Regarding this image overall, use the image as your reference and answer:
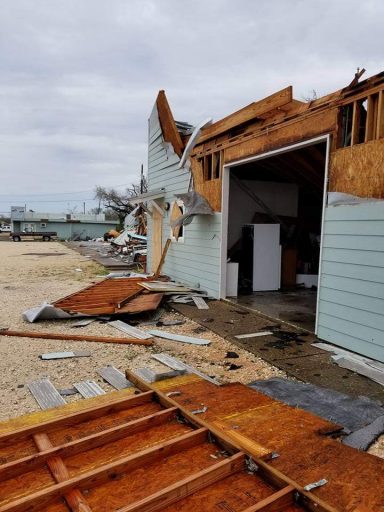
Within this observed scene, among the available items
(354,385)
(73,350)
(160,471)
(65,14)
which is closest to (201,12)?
(65,14)

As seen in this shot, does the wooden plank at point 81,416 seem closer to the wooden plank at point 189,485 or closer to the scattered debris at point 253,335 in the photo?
the wooden plank at point 189,485

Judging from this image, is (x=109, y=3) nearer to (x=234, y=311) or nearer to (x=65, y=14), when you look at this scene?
(x=65, y=14)

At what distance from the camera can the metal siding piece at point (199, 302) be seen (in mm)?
7328

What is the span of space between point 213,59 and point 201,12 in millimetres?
3578

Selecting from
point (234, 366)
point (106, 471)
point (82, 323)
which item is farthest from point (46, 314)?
point (106, 471)

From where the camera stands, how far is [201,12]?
7.65 metres

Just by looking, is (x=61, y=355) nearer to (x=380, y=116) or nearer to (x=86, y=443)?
(x=86, y=443)

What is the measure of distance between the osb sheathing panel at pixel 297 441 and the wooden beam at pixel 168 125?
291 inches

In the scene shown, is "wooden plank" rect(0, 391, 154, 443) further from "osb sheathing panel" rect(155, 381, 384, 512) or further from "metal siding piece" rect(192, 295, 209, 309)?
"metal siding piece" rect(192, 295, 209, 309)

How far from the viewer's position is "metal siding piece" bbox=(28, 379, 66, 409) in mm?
3316

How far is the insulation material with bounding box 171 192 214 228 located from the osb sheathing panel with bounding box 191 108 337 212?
0.65 feet

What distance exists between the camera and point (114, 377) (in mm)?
3930

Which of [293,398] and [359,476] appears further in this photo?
[293,398]

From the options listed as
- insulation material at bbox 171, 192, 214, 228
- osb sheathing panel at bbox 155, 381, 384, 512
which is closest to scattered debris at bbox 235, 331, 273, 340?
osb sheathing panel at bbox 155, 381, 384, 512
